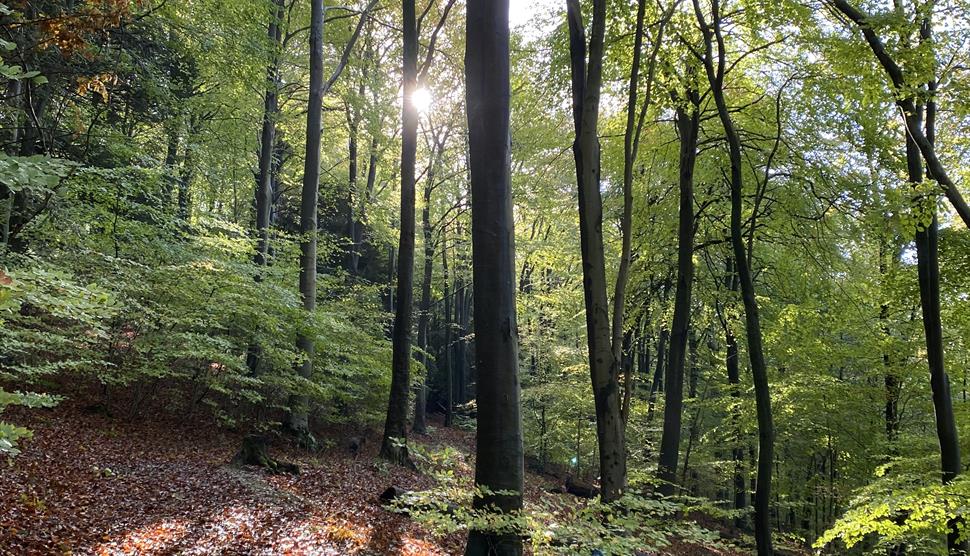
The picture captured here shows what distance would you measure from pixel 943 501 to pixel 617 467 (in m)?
3.07

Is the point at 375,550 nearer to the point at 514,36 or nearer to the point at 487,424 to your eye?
the point at 487,424

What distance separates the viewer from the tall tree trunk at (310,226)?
1023 centimetres

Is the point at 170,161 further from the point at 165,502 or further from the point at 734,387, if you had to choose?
the point at 734,387

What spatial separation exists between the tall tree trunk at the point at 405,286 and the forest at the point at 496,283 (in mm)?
61

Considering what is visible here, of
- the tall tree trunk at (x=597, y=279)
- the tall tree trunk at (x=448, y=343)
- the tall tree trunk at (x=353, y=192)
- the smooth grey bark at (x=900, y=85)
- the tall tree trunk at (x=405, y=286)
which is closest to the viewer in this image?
the tall tree trunk at (x=597, y=279)

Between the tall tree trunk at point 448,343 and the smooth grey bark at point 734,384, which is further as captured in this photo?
the tall tree trunk at point 448,343

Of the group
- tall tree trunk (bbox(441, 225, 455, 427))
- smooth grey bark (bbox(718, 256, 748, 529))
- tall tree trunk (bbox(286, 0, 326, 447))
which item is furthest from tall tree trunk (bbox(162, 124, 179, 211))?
smooth grey bark (bbox(718, 256, 748, 529))

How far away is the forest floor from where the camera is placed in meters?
4.72

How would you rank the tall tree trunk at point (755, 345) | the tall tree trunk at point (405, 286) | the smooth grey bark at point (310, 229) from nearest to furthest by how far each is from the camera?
the tall tree trunk at point (755, 345) < the tall tree trunk at point (405, 286) < the smooth grey bark at point (310, 229)

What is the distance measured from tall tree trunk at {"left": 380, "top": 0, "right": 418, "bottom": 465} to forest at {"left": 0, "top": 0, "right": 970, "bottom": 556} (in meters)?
0.06

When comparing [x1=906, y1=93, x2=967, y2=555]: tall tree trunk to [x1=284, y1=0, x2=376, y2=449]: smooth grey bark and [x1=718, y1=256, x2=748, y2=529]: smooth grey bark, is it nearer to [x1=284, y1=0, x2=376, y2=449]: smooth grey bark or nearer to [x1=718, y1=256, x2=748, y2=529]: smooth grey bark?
[x1=718, y1=256, x2=748, y2=529]: smooth grey bark

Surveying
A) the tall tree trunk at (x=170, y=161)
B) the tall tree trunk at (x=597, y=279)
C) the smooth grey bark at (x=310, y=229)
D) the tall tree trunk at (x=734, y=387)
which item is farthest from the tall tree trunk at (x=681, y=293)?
the tall tree trunk at (x=170, y=161)

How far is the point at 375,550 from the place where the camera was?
18.4 feet

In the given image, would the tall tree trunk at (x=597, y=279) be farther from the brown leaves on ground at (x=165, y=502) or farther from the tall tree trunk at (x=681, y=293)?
the tall tree trunk at (x=681, y=293)
